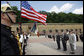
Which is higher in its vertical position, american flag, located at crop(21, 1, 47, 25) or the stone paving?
american flag, located at crop(21, 1, 47, 25)

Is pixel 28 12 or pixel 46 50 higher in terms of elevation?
pixel 28 12

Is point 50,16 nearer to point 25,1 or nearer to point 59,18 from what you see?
point 59,18

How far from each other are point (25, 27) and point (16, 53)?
2355 inches

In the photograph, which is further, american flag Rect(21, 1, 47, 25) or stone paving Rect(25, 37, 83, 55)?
stone paving Rect(25, 37, 83, 55)

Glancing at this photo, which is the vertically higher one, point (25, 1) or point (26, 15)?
point (25, 1)

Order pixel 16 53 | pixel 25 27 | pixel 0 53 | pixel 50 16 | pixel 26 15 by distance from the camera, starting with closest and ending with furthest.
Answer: pixel 0 53, pixel 16 53, pixel 26 15, pixel 25 27, pixel 50 16

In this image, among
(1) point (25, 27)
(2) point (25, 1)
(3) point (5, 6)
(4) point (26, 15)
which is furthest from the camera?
(1) point (25, 27)

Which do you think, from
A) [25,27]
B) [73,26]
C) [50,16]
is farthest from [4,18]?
[50,16]

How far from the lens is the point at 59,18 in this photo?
85.4 metres

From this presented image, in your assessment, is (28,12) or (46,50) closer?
(28,12)

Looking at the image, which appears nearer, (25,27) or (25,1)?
(25,1)

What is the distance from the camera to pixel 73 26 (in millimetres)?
64375

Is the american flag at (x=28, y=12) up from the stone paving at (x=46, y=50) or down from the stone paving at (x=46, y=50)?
up

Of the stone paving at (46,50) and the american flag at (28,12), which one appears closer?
the american flag at (28,12)
